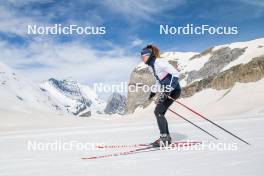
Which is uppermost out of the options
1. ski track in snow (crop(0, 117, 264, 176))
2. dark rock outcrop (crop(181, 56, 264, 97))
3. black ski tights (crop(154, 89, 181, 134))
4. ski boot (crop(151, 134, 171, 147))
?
dark rock outcrop (crop(181, 56, 264, 97))

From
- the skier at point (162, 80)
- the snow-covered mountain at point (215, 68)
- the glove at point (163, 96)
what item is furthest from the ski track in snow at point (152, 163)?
the snow-covered mountain at point (215, 68)

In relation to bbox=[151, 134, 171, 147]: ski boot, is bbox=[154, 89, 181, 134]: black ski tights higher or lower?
higher

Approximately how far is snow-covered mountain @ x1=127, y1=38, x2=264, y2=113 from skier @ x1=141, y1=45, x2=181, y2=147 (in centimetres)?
5414

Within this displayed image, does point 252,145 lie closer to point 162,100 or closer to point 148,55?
point 162,100

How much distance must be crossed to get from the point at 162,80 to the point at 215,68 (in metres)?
111

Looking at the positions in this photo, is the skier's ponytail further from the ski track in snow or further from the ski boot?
the ski track in snow

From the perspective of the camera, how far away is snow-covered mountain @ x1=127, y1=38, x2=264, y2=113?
279ft

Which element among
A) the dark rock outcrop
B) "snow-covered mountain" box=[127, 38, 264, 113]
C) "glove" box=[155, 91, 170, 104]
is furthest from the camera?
"snow-covered mountain" box=[127, 38, 264, 113]

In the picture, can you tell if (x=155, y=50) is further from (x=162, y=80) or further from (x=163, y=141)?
(x=163, y=141)

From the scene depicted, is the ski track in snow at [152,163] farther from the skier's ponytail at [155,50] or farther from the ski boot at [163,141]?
the skier's ponytail at [155,50]

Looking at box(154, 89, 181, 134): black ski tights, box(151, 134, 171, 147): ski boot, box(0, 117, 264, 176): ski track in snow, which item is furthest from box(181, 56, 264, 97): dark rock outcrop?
box(0, 117, 264, 176): ski track in snow

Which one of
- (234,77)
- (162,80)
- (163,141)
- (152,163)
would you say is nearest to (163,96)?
(162,80)

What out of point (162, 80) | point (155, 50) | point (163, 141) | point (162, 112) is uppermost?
point (155, 50)

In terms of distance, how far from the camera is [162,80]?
34.9ft
